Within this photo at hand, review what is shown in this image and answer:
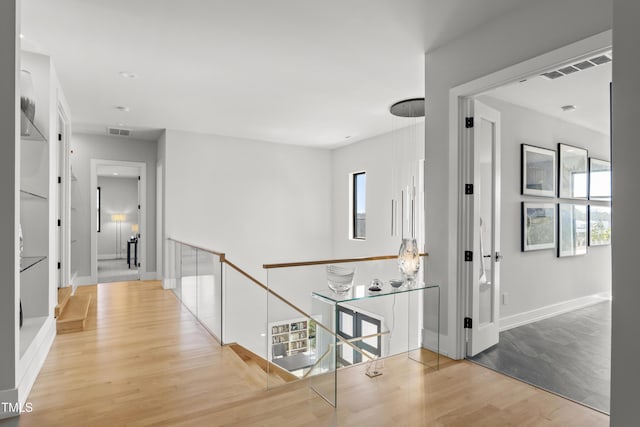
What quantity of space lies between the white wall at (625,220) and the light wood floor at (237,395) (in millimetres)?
1670

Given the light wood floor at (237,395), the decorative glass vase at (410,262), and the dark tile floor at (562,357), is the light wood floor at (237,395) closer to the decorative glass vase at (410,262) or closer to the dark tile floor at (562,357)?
the dark tile floor at (562,357)

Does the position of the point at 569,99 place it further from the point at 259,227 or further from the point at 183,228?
the point at 183,228

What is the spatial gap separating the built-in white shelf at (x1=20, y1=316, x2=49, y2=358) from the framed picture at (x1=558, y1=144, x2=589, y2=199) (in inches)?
247

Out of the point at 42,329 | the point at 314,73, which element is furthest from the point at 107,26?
the point at 42,329

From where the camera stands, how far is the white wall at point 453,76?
2670 millimetres

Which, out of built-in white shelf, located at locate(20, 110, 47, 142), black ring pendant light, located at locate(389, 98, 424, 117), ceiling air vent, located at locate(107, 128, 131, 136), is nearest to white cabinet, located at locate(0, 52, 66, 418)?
built-in white shelf, located at locate(20, 110, 47, 142)

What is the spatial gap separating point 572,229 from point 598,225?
0.88 m

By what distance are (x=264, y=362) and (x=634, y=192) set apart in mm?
3617

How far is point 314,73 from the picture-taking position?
419cm

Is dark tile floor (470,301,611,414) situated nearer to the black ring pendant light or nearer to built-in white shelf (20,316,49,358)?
the black ring pendant light

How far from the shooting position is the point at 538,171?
4.94m

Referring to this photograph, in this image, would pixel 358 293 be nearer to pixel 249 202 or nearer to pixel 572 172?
pixel 572 172

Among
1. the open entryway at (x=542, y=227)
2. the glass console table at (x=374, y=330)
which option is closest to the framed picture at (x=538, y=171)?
the open entryway at (x=542, y=227)
